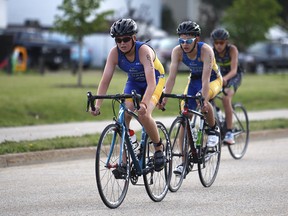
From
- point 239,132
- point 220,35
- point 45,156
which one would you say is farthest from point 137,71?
point 239,132

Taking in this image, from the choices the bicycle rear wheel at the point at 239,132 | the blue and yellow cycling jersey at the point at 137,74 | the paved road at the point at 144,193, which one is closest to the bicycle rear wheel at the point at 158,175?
the paved road at the point at 144,193

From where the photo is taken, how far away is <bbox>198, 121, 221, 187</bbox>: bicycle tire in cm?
1084

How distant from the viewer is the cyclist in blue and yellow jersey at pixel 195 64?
10.7m

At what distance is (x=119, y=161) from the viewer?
914 cm

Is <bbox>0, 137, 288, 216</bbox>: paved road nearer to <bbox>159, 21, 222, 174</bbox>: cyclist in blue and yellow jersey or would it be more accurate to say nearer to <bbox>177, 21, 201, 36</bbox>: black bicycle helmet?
<bbox>159, 21, 222, 174</bbox>: cyclist in blue and yellow jersey

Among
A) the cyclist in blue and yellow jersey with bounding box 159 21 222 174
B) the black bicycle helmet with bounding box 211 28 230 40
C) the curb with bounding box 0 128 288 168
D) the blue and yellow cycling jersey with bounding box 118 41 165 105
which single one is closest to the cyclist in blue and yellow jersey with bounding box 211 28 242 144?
the black bicycle helmet with bounding box 211 28 230 40

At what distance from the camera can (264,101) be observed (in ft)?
81.9

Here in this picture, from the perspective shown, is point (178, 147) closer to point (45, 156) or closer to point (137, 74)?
point (137, 74)

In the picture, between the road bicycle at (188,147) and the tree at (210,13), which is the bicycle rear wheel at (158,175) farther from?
the tree at (210,13)

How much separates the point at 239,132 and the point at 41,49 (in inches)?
1002

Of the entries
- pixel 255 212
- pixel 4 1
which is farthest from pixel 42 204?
pixel 4 1

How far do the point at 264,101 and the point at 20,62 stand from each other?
577 inches

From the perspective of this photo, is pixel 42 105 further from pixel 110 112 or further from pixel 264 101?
pixel 264 101

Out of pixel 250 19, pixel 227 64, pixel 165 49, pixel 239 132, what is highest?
pixel 227 64
